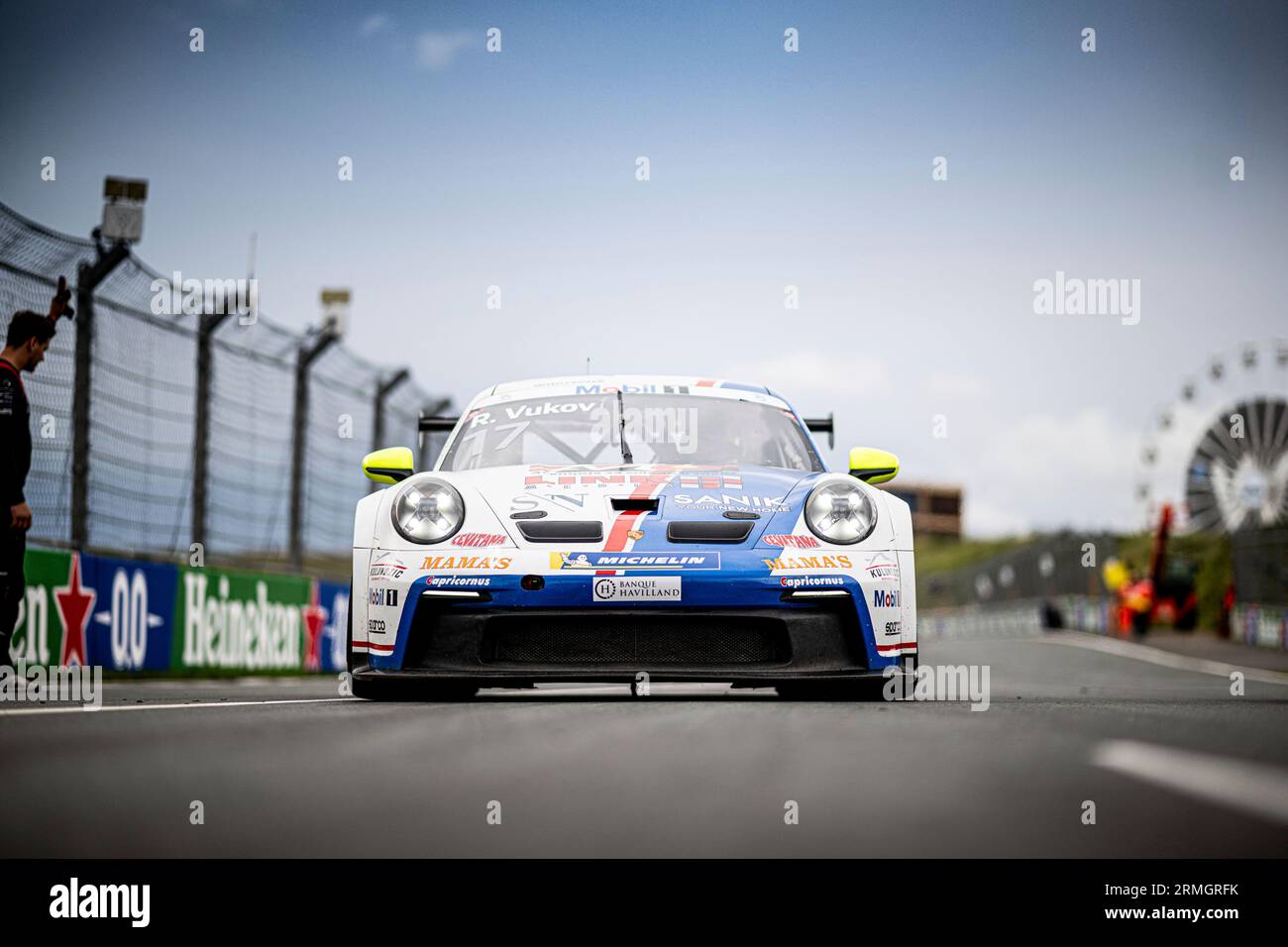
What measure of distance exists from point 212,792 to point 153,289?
7623mm

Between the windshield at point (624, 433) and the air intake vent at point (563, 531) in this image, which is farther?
the windshield at point (624, 433)

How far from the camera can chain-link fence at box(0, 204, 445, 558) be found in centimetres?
841

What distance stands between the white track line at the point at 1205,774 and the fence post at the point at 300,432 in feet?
32.6

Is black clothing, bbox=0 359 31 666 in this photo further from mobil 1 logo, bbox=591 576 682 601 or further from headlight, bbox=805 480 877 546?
headlight, bbox=805 480 877 546

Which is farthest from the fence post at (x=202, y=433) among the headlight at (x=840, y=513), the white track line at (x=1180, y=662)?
the white track line at (x=1180, y=662)

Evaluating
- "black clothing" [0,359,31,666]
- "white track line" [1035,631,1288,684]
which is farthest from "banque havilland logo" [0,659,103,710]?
"white track line" [1035,631,1288,684]

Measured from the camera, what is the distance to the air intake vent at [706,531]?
4816 millimetres

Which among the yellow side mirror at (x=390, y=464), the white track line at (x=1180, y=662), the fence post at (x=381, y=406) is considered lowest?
the white track line at (x=1180, y=662)

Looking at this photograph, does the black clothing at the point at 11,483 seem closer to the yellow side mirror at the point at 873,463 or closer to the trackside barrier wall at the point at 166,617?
the trackside barrier wall at the point at 166,617

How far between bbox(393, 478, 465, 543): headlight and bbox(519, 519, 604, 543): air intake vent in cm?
23

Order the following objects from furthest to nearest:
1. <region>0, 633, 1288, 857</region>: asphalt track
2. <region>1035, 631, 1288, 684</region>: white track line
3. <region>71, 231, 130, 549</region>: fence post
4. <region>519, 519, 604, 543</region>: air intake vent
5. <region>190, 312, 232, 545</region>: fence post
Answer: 1. <region>1035, 631, 1288, 684</region>: white track line
2. <region>190, 312, 232, 545</region>: fence post
3. <region>71, 231, 130, 549</region>: fence post
4. <region>519, 519, 604, 543</region>: air intake vent
5. <region>0, 633, 1288, 857</region>: asphalt track
